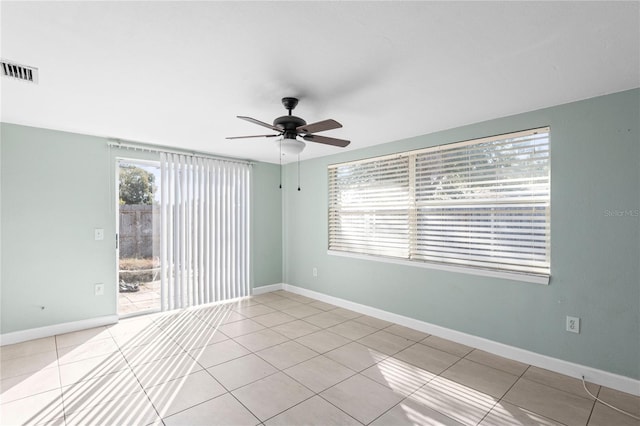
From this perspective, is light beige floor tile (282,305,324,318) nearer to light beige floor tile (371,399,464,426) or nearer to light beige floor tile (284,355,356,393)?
light beige floor tile (284,355,356,393)

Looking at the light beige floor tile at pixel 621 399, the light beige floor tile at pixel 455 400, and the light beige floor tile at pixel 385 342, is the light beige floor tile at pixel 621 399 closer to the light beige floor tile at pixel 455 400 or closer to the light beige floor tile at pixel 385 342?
the light beige floor tile at pixel 455 400

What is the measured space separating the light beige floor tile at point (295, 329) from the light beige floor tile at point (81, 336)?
1.92 metres

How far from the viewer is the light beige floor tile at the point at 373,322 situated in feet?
12.5

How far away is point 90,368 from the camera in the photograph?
2.72 m

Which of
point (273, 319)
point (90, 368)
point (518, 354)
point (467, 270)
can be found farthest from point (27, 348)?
point (518, 354)

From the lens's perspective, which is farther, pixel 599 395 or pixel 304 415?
pixel 599 395

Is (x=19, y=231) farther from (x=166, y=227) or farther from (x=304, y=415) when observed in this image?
(x=304, y=415)

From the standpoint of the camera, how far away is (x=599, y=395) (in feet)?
7.64

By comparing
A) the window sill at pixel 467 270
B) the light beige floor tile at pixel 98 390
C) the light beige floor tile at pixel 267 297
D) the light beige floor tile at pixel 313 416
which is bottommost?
the light beige floor tile at pixel 267 297

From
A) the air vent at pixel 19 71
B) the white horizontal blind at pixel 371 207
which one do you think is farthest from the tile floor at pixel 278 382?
the air vent at pixel 19 71

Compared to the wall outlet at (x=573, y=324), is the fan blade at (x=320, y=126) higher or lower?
higher

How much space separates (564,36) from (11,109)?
14.3 ft

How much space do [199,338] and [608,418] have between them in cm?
354

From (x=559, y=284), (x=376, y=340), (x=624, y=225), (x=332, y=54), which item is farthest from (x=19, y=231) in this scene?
(x=624, y=225)
